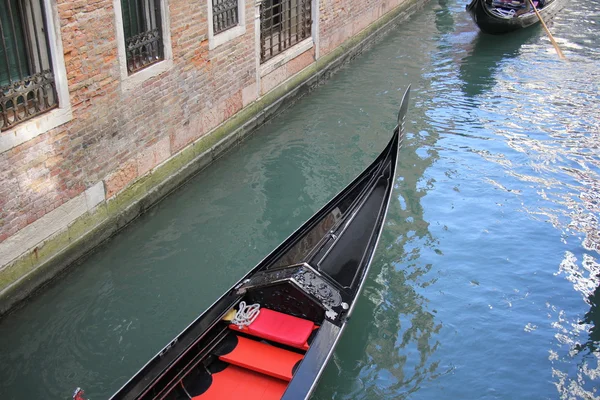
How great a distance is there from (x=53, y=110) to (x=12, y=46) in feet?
1.29

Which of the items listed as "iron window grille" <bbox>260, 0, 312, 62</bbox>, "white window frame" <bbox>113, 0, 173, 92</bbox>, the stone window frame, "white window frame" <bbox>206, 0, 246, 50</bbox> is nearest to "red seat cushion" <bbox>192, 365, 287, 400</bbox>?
"white window frame" <bbox>113, 0, 173, 92</bbox>

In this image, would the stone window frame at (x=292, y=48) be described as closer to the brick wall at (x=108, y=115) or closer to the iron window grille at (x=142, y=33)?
the brick wall at (x=108, y=115)

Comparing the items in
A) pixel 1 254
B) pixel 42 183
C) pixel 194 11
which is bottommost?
pixel 1 254

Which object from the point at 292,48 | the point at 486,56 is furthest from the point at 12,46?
the point at 486,56

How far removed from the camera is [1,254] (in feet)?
11.5

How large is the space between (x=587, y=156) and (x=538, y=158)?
0.42 meters

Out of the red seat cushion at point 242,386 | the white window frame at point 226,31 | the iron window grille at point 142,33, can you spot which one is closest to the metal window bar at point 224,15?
the white window frame at point 226,31

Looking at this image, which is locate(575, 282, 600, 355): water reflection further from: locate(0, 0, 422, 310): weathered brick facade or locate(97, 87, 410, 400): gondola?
locate(0, 0, 422, 310): weathered brick facade

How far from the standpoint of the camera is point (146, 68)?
4398 millimetres

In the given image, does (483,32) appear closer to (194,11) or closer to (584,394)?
(194,11)

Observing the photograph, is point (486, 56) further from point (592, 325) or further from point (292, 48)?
point (592, 325)

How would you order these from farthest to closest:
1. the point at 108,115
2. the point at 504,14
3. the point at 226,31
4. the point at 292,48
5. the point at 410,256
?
1. the point at 504,14
2. the point at 292,48
3. the point at 226,31
4. the point at 410,256
5. the point at 108,115

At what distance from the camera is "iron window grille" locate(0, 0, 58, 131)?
346 centimetres

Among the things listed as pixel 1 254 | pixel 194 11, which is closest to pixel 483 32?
pixel 194 11
